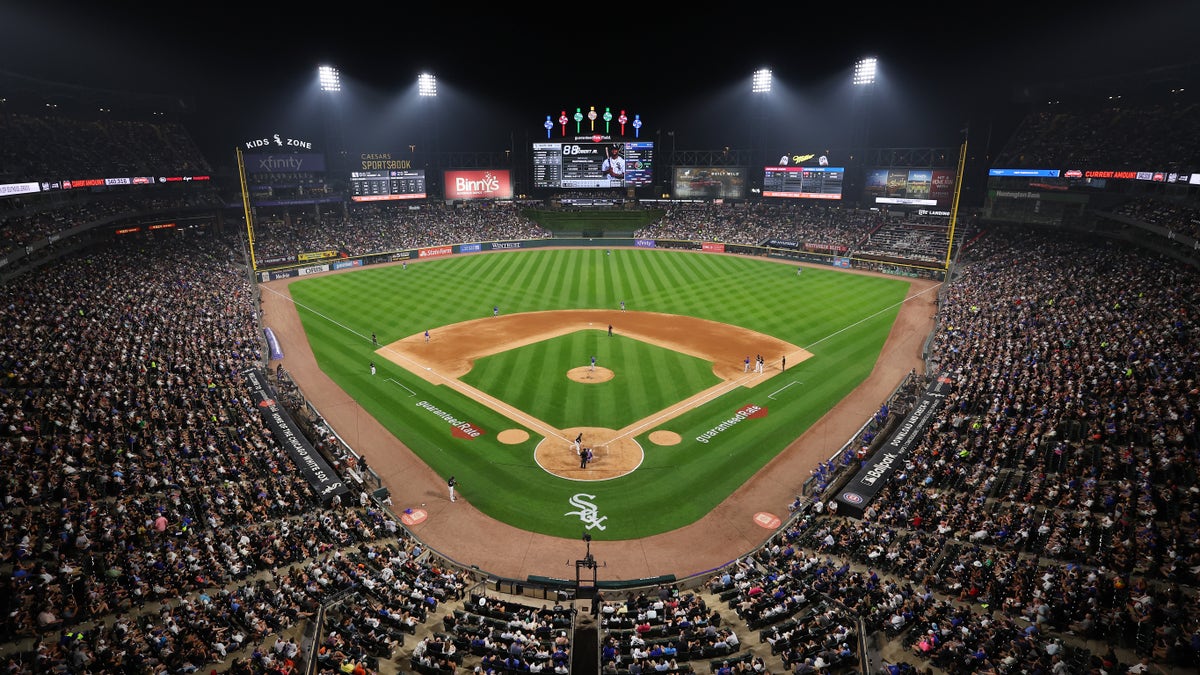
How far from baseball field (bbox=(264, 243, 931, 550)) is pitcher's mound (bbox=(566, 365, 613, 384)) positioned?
0.16 metres

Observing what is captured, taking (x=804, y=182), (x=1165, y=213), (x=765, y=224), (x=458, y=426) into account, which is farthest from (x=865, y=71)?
(x=458, y=426)

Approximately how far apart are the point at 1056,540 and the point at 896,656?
7289 mm

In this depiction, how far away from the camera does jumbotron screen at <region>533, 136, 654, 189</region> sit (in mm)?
88938

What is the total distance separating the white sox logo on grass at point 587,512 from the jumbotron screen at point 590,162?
70.9m

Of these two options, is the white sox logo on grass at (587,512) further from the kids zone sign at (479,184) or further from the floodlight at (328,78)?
the floodlight at (328,78)

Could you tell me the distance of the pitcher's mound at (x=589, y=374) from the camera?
36.6 m

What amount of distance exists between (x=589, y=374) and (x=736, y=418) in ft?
31.8

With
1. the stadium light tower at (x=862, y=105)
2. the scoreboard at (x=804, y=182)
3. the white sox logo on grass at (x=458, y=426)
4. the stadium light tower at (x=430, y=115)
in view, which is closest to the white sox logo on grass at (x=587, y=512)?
the white sox logo on grass at (x=458, y=426)

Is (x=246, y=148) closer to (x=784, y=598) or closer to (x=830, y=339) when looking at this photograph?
(x=830, y=339)

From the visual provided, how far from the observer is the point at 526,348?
138 feet

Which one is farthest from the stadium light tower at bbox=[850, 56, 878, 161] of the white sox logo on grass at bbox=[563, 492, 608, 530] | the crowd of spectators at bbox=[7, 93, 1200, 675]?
the white sox logo on grass at bbox=[563, 492, 608, 530]

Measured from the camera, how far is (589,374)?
123ft

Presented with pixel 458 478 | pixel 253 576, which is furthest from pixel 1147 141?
pixel 253 576

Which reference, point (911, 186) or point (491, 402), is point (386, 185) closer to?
point (491, 402)
